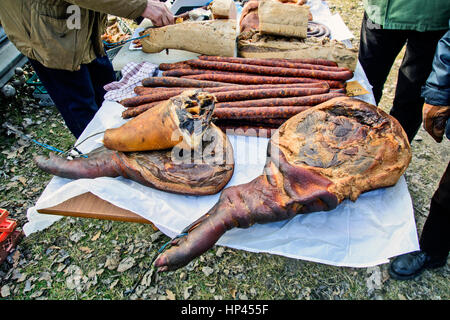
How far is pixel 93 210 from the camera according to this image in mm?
1929

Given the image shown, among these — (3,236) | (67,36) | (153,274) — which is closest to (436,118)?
(153,274)

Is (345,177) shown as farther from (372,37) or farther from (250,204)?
(372,37)

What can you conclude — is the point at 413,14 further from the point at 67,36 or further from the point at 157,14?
the point at 67,36

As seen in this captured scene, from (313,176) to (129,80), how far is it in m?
2.05

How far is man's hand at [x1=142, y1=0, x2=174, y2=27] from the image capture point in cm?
264

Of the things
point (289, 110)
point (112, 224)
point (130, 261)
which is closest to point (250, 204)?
point (289, 110)

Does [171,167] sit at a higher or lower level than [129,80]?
lower

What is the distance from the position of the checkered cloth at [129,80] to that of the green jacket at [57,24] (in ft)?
1.22

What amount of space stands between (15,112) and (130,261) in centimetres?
342

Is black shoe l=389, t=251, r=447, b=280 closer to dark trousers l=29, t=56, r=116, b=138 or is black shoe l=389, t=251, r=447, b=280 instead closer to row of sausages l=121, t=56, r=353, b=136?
row of sausages l=121, t=56, r=353, b=136

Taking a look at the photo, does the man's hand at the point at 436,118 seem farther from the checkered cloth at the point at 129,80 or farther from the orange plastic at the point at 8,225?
the orange plastic at the point at 8,225

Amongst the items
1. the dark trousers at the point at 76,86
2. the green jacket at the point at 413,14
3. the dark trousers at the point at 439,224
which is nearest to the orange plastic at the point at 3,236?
the dark trousers at the point at 76,86

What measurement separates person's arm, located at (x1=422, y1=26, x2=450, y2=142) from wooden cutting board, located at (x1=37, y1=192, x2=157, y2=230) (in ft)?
6.95

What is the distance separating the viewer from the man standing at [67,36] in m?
2.28
